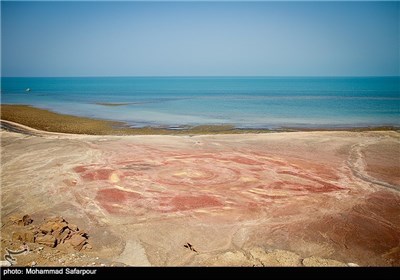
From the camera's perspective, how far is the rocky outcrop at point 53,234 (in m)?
8.32

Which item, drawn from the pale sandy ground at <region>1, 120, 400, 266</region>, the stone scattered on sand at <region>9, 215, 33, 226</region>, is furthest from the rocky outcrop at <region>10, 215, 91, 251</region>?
the pale sandy ground at <region>1, 120, 400, 266</region>

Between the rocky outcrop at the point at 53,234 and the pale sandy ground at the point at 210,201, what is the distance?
30cm

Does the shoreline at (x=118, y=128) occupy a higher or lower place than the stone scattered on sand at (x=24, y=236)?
higher

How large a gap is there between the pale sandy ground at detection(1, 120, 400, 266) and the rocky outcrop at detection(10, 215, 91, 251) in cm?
30

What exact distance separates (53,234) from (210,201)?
576 centimetres

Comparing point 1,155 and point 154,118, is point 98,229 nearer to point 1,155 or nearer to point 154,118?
point 1,155

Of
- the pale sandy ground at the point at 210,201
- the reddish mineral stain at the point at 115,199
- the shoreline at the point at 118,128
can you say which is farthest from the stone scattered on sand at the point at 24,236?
the shoreline at the point at 118,128

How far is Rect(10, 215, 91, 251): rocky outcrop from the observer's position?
328 inches

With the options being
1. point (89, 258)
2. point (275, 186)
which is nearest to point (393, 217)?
point (275, 186)

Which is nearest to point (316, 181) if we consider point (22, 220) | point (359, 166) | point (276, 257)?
point (359, 166)

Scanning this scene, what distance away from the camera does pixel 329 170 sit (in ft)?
52.2

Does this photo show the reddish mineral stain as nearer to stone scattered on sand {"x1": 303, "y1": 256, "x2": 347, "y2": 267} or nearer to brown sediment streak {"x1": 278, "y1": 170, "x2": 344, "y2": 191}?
stone scattered on sand {"x1": 303, "y1": 256, "x2": 347, "y2": 267}

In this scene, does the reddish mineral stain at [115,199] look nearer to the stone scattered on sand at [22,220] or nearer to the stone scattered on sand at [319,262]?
the stone scattered on sand at [22,220]
